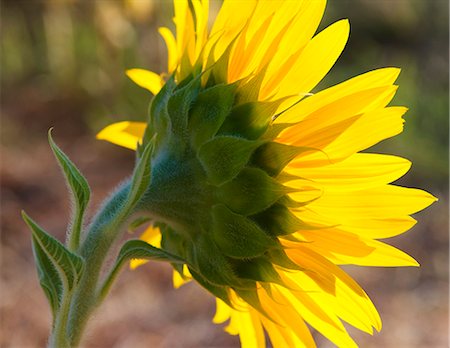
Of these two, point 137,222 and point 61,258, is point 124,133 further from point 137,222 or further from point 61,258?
point 61,258

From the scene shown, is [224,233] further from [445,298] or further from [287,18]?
[445,298]

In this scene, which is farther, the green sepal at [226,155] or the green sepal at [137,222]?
the green sepal at [137,222]

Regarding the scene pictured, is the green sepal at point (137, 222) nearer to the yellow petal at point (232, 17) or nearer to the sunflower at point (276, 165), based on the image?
the sunflower at point (276, 165)

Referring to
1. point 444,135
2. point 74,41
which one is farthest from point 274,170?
point 74,41

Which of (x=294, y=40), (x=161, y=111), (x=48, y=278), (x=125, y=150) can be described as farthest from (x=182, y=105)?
(x=125, y=150)

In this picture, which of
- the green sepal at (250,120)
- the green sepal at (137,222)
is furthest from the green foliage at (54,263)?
the green sepal at (250,120)

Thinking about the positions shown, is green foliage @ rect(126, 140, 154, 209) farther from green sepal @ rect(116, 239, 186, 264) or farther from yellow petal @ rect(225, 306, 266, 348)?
yellow petal @ rect(225, 306, 266, 348)
